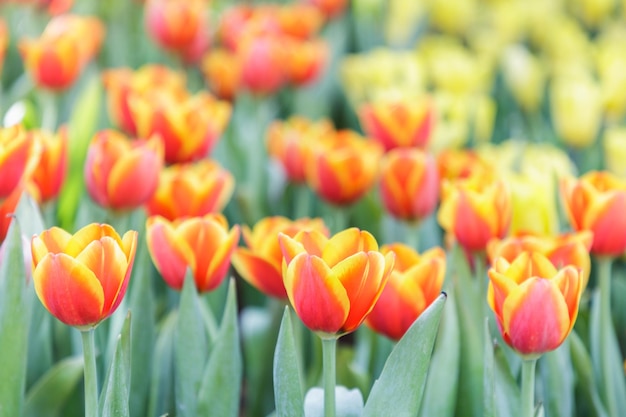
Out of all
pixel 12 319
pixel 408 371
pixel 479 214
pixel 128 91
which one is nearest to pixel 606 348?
pixel 479 214

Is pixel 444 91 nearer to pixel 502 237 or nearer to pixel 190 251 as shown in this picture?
pixel 502 237

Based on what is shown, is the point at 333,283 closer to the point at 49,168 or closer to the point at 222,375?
the point at 222,375

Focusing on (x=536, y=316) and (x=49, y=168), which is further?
(x=49, y=168)

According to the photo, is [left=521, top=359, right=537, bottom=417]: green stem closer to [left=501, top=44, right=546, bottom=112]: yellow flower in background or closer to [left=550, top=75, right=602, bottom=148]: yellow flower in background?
[left=550, top=75, right=602, bottom=148]: yellow flower in background

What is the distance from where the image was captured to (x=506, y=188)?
1.12m

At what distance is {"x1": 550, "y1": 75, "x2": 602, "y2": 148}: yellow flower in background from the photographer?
1.76m

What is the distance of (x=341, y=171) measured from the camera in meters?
1.38

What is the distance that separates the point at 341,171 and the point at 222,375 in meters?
0.50

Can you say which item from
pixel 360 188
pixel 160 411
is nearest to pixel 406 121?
pixel 360 188

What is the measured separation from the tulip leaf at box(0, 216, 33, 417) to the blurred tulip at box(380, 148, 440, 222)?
1.94 ft

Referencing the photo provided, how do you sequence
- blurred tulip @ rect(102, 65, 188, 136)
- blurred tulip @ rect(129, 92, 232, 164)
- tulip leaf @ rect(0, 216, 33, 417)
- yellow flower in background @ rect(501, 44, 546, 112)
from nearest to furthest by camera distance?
1. tulip leaf @ rect(0, 216, 33, 417)
2. blurred tulip @ rect(129, 92, 232, 164)
3. blurred tulip @ rect(102, 65, 188, 136)
4. yellow flower in background @ rect(501, 44, 546, 112)

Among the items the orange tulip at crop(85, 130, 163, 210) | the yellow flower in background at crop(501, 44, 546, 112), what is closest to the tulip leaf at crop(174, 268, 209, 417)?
the orange tulip at crop(85, 130, 163, 210)

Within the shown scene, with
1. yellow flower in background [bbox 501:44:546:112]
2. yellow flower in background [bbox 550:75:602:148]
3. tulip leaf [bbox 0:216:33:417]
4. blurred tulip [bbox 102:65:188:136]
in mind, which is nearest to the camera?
tulip leaf [bbox 0:216:33:417]

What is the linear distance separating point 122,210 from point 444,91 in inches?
43.1
